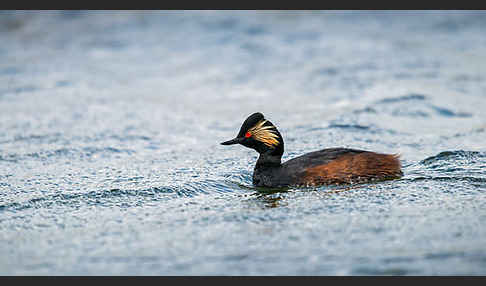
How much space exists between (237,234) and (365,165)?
263cm

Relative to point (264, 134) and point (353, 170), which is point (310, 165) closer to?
point (353, 170)

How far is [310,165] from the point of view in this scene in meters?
8.87

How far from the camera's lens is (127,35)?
2344cm

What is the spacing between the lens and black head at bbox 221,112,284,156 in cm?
911

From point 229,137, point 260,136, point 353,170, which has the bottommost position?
point 353,170

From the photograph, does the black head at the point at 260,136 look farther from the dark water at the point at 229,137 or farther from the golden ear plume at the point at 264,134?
Answer: the dark water at the point at 229,137

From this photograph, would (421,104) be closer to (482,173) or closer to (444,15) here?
(482,173)

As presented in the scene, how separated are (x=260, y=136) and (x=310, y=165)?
0.82 metres

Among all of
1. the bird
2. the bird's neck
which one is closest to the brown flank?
the bird

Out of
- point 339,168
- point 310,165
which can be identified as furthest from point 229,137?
point 339,168

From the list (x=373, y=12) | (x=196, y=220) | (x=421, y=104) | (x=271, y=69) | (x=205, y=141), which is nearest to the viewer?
(x=196, y=220)

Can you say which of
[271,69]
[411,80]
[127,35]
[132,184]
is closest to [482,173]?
[132,184]

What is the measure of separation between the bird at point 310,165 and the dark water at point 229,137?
0.82 ft

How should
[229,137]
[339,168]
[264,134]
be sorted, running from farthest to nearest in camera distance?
[229,137] < [264,134] < [339,168]
